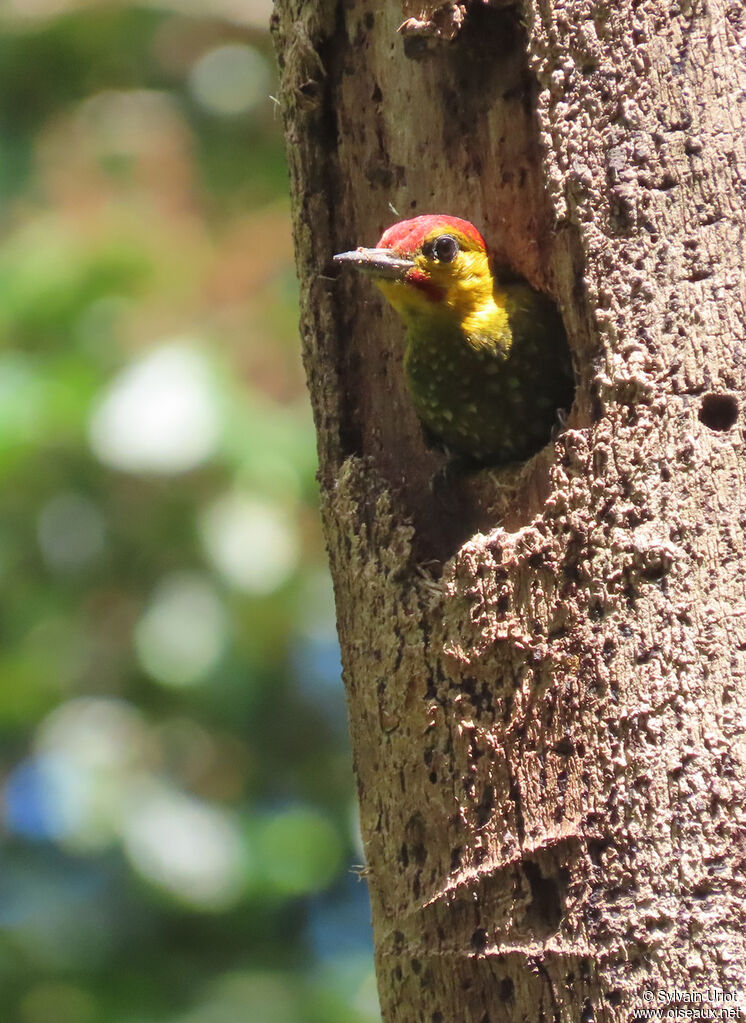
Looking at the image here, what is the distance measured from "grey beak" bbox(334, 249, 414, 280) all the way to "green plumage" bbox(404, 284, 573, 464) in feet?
0.73

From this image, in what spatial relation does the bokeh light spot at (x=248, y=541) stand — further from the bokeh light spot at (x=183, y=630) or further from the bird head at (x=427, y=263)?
the bird head at (x=427, y=263)

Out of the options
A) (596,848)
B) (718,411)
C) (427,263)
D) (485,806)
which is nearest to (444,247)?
(427,263)

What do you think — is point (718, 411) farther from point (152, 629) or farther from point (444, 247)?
point (152, 629)

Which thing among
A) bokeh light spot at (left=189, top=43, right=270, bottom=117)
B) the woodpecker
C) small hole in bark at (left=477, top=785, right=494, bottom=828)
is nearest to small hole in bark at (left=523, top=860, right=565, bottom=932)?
small hole in bark at (left=477, top=785, right=494, bottom=828)

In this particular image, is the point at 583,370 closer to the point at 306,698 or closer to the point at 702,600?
the point at 702,600

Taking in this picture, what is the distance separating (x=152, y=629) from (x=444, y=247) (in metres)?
2.75

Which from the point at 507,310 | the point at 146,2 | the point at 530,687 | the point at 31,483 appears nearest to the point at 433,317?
the point at 507,310

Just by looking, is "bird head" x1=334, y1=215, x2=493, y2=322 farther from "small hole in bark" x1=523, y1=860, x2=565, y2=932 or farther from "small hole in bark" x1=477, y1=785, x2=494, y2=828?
"small hole in bark" x1=523, y1=860, x2=565, y2=932

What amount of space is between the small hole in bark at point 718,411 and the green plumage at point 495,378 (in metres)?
0.70

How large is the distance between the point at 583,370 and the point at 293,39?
1.13 meters

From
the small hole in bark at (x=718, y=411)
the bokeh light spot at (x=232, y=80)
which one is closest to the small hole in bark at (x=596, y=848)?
the small hole in bark at (x=718, y=411)

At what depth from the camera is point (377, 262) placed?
9.36 ft

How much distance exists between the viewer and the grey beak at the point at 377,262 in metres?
2.84

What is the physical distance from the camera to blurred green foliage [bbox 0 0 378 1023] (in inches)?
191
